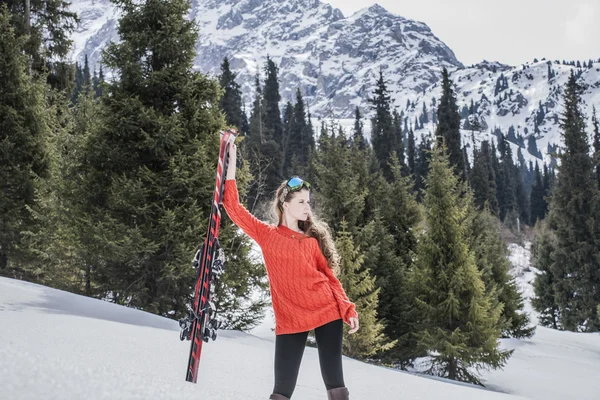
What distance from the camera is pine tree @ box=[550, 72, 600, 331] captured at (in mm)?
27922

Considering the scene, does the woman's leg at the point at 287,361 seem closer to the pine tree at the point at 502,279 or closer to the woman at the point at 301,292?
the woman at the point at 301,292

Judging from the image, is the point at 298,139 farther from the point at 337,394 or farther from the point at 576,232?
the point at 337,394

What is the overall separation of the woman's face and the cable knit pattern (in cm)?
11

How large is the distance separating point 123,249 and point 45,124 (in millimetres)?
6360

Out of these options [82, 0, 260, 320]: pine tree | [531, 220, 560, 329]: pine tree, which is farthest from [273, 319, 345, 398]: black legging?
[531, 220, 560, 329]: pine tree

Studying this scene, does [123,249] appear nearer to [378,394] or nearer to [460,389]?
[378,394]

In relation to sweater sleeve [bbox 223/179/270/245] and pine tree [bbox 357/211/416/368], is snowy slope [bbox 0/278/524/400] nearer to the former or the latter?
sweater sleeve [bbox 223/179/270/245]

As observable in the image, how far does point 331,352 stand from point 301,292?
1.35ft

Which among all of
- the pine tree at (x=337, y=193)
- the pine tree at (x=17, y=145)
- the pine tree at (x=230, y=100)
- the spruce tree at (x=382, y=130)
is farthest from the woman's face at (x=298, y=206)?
the spruce tree at (x=382, y=130)

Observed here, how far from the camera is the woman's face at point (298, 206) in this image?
3.08 m

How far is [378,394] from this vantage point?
16.5 ft

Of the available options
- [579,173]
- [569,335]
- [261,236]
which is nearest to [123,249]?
[261,236]

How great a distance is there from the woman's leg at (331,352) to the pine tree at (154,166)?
→ 5731 mm

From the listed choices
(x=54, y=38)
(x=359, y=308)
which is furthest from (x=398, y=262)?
(x=54, y=38)
